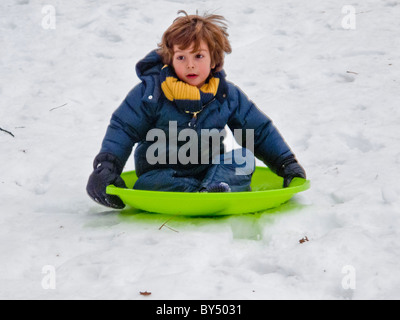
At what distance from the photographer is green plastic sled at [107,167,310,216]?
204cm

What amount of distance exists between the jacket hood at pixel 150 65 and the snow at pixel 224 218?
0.66 meters

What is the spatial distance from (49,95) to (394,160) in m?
2.62

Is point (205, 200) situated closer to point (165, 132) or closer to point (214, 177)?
point (214, 177)

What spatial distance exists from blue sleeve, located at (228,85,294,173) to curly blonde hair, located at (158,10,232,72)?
0.22 meters

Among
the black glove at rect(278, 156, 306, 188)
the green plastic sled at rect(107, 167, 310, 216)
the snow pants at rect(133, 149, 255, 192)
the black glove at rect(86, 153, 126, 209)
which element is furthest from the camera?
the black glove at rect(278, 156, 306, 188)

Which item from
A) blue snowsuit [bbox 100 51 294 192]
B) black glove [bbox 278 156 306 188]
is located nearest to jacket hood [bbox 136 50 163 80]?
blue snowsuit [bbox 100 51 294 192]

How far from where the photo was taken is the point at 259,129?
2.58 meters

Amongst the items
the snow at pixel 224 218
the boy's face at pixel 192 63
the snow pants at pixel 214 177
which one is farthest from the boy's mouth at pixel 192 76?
the snow at pixel 224 218

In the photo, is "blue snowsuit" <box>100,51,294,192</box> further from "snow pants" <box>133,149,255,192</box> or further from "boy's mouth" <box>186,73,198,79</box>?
"boy's mouth" <box>186,73,198,79</box>

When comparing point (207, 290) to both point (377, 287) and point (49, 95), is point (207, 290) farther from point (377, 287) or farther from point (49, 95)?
point (49, 95)

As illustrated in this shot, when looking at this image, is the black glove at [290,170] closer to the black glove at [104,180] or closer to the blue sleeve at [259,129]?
the blue sleeve at [259,129]

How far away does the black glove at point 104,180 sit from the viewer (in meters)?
2.24

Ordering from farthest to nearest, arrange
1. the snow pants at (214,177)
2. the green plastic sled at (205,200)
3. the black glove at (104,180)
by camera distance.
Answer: the snow pants at (214,177) < the black glove at (104,180) < the green plastic sled at (205,200)

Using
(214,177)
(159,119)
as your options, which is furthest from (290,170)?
(159,119)
